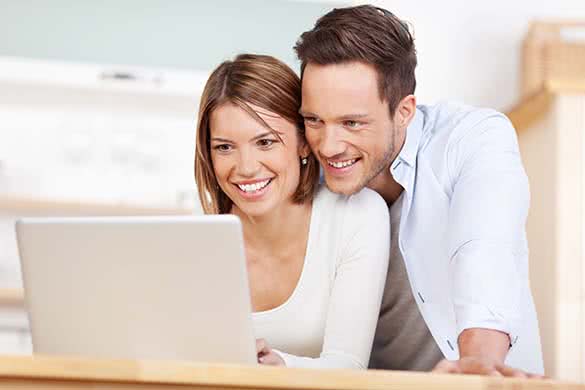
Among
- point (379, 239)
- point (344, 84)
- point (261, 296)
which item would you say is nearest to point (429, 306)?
point (379, 239)

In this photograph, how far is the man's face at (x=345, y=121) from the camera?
1.66 metres

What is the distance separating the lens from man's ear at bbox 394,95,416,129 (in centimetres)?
179

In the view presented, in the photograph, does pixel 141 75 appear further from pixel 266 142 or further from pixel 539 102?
pixel 266 142

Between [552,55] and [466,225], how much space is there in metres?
2.06

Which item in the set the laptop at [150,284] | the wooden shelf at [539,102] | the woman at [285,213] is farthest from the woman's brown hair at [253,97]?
→ the wooden shelf at [539,102]

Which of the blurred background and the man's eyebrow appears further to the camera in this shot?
the blurred background

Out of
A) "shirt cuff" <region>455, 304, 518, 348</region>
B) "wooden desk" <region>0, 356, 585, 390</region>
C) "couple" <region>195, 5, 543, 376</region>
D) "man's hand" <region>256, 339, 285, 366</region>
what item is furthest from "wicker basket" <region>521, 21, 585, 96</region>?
"wooden desk" <region>0, 356, 585, 390</region>

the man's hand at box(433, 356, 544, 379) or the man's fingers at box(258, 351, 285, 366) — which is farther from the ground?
the man's hand at box(433, 356, 544, 379)

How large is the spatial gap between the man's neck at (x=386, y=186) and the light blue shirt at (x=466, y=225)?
7 centimetres

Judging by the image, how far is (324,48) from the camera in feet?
5.65

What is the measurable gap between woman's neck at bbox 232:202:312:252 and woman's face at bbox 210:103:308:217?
0.06m

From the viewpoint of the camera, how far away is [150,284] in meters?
1.19

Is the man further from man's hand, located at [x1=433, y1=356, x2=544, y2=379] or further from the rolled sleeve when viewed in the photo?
man's hand, located at [x1=433, y1=356, x2=544, y2=379]

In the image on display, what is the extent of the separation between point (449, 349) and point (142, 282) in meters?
0.76
